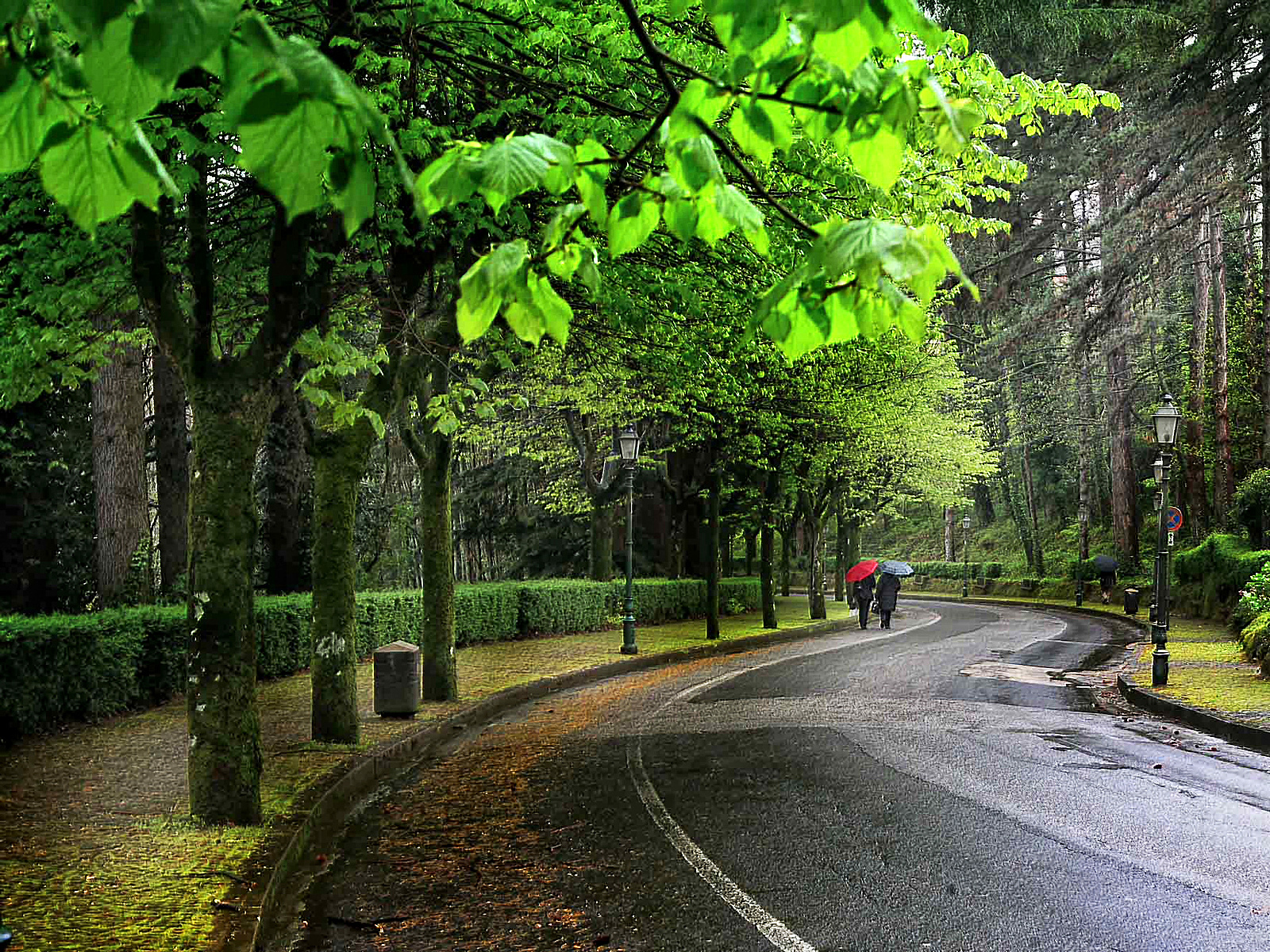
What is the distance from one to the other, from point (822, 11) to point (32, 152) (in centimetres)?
158

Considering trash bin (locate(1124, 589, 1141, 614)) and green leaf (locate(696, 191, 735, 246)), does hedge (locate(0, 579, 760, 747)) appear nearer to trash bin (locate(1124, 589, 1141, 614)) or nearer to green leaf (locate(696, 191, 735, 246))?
green leaf (locate(696, 191, 735, 246))

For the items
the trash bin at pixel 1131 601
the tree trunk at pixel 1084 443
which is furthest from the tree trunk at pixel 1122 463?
the trash bin at pixel 1131 601

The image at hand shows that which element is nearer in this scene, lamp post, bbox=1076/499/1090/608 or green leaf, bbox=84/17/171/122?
green leaf, bbox=84/17/171/122

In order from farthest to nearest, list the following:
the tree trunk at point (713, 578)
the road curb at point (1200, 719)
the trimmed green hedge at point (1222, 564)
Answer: the trimmed green hedge at point (1222, 564) < the tree trunk at point (713, 578) < the road curb at point (1200, 719)

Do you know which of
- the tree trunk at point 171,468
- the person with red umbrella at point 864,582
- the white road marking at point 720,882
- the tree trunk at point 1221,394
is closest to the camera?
the white road marking at point 720,882

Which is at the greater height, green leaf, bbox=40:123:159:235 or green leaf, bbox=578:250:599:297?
green leaf, bbox=40:123:159:235

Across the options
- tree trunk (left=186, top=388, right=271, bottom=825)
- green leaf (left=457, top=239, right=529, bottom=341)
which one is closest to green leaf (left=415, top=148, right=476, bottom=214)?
green leaf (left=457, top=239, right=529, bottom=341)

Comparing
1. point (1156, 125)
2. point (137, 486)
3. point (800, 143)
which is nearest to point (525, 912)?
point (800, 143)

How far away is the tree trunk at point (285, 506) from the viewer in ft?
72.2

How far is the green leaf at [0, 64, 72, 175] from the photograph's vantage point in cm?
212

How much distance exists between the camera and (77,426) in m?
20.7

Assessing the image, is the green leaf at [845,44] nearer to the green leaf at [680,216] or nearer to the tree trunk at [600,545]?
the green leaf at [680,216]

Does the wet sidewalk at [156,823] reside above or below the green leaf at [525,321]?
below

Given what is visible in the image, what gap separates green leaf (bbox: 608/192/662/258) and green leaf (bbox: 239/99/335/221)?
97 centimetres
